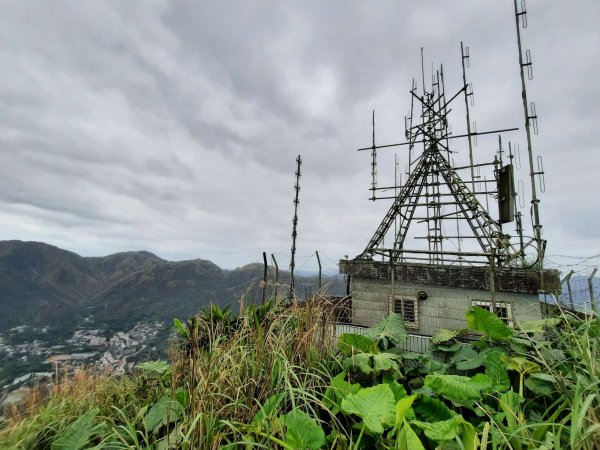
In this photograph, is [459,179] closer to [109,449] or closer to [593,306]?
[593,306]

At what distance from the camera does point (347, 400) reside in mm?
2473

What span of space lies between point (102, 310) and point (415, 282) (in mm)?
192640

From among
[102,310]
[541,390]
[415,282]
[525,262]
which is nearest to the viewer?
[541,390]

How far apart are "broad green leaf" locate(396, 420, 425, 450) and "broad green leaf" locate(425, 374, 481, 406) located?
82 centimetres

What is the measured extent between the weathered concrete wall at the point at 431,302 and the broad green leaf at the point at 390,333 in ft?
16.7

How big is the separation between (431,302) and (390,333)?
618 cm

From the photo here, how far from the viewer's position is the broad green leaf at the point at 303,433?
213 cm

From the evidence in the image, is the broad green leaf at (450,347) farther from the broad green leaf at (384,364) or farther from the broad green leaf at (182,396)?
the broad green leaf at (182,396)

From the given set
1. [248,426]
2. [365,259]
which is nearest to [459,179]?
[365,259]

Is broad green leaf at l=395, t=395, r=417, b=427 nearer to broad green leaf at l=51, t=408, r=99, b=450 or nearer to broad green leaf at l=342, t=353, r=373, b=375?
broad green leaf at l=342, t=353, r=373, b=375

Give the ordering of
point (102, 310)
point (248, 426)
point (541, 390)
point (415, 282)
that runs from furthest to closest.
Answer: point (102, 310)
point (415, 282)
point (541, 390)
point (248, 426)

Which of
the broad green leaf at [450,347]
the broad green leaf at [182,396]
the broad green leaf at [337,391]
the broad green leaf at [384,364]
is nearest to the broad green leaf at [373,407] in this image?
the broad green leaf at [337,391]

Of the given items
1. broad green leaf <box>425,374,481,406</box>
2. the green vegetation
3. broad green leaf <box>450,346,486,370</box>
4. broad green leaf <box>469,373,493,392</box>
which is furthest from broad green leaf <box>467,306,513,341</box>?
broad green leaf <box>425,374,481,406</box>

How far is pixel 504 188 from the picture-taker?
10.5m
